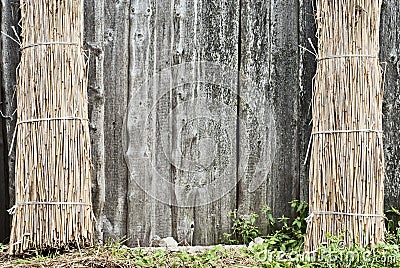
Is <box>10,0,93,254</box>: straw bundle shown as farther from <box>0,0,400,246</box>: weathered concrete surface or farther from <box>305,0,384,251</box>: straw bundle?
<box>305,0,384,251</box>: straw bundle

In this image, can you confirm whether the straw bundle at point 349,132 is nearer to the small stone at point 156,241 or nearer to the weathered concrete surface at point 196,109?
the weathered concrete surface at point 196,109

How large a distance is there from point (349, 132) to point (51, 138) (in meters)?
1.46

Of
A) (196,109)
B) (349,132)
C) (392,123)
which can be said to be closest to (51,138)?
(196,109)

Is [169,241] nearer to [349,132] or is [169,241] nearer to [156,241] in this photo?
[156,241]

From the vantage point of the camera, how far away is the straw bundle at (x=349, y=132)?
2.95 m

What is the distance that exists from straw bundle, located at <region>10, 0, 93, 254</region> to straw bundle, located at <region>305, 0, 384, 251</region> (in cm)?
119

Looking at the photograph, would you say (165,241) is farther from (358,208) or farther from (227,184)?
(358,208)

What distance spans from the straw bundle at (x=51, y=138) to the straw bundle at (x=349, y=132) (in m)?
1.19

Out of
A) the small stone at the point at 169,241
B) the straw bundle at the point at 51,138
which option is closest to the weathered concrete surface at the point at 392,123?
the small stone at the point at 169,241

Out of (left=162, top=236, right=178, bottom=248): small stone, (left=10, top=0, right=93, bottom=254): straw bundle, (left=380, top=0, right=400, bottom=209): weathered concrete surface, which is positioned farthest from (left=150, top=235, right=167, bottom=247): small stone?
(left=380, top=0, right=400, bottom=209): weathered concrete surface

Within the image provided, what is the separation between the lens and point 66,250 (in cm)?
295

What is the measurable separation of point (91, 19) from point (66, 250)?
49.9 inches

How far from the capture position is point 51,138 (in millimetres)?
2959

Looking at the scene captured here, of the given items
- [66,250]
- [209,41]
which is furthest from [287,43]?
[66,250]
